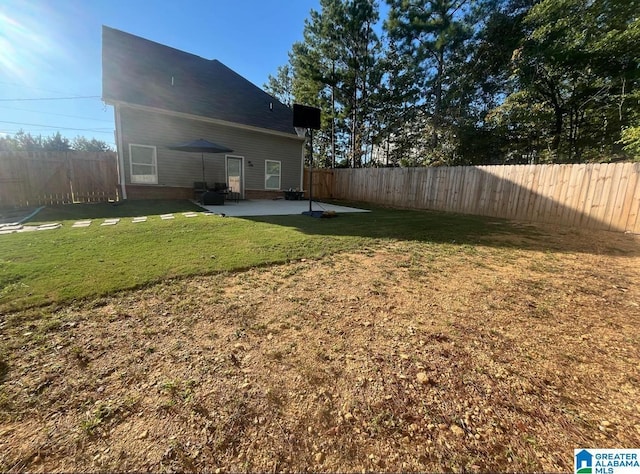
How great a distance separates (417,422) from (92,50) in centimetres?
1778

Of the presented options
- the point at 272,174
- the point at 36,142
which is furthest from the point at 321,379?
the point at 36,142

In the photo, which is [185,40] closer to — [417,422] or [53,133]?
[417,422]

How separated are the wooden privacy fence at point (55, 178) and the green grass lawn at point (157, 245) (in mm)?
1910

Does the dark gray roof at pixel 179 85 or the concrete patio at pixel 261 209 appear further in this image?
the dark gray roof at pixel 179 85

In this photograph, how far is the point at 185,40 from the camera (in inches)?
544

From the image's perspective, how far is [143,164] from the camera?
971 cm

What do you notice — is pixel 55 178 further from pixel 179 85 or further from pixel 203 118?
pixel 179 85

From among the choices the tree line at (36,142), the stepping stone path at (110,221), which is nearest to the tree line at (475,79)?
the stepping stone path at (110,221)

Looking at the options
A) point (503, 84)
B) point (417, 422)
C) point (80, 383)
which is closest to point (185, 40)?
point (503, 84)

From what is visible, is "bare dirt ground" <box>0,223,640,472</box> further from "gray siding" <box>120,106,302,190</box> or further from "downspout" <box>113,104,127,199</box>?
"gray siding" <box>120,106,302,190</box>

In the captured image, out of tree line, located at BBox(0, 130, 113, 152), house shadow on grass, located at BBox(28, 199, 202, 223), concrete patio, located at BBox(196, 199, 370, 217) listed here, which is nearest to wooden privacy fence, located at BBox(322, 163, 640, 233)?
concrete patio, located at BBox(196, 199, 370, 217)

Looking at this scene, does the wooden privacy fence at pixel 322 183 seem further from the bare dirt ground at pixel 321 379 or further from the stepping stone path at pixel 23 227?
the bare dirt ground at pixel 321 379

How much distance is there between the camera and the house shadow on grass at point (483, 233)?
4.73m

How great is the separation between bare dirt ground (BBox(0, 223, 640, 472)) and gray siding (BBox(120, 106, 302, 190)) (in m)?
9.16
